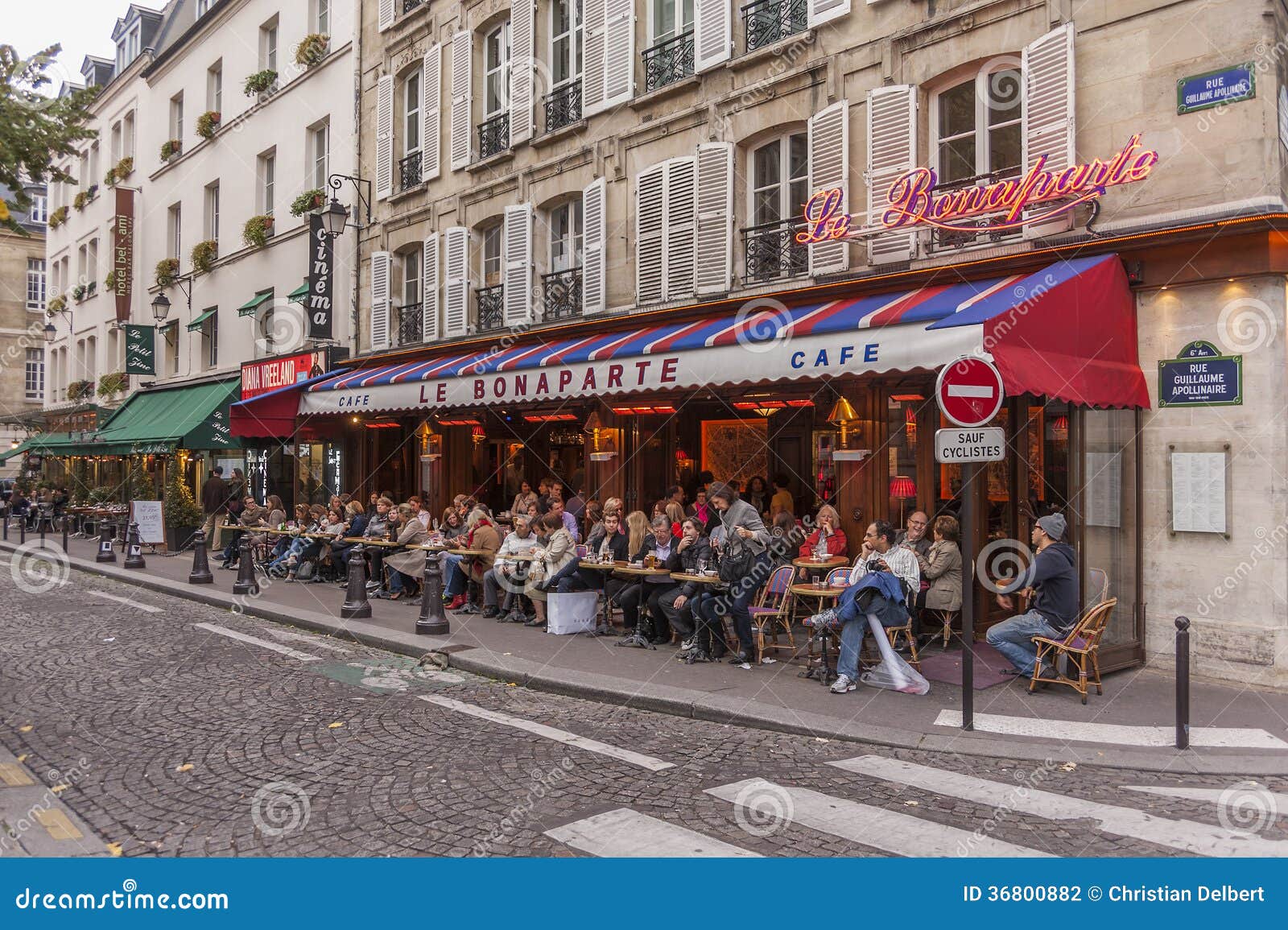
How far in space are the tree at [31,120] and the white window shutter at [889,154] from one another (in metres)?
7.70

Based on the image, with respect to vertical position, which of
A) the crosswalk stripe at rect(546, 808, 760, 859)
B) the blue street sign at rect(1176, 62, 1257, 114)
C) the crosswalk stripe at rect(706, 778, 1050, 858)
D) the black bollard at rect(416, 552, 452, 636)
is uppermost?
the blue street sign at rect(1176, 62, 1257, 114)

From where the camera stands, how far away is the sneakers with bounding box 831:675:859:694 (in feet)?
24.6

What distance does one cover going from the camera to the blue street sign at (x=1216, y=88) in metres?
7.88

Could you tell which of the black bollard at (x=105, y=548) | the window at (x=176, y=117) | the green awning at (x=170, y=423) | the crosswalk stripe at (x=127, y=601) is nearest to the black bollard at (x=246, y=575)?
the crosswalk stripe at (x=127, y=601)

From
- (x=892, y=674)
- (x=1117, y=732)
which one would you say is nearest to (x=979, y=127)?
(x=892, y=674)

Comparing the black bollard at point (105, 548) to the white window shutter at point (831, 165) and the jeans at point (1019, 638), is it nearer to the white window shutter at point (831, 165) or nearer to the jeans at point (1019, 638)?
the white window shutter at point (831, 165)

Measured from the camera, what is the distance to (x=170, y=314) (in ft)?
85.9

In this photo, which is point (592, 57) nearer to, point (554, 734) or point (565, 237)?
point (565, 237)

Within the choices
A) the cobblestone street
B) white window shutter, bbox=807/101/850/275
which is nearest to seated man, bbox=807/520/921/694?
the cobblestone street

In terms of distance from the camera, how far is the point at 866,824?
4676 millimetres

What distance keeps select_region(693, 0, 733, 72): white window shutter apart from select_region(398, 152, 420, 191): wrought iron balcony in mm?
7441

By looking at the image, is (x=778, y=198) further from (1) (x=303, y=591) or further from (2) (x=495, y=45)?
(1) (x=303, y=591)

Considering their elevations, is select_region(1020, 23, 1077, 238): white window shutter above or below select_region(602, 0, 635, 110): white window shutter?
below

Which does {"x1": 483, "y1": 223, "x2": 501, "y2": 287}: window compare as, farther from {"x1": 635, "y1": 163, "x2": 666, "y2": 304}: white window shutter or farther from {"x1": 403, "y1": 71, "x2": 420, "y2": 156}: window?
{"x1": 635, "y1": 163, "x2": 666, "y2": 304}: white window shutter
